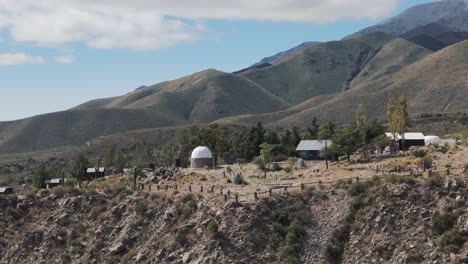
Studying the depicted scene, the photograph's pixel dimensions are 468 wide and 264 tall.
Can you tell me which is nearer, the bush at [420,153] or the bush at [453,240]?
the bush at [453,240]

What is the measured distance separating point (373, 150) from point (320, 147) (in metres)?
9.31

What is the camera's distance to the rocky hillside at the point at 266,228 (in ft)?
154

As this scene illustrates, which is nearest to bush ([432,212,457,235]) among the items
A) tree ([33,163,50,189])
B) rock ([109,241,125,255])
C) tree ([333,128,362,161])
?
tree ([333,128,362,161])

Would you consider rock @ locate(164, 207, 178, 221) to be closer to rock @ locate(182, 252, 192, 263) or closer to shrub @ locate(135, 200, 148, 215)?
shrub @ locate(135, 200, 148, 215)

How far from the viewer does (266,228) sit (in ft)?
168

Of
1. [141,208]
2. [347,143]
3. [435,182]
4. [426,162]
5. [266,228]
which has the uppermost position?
[347,143]

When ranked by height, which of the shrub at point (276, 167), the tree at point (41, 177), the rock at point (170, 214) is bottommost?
the rock at point (170, 214)

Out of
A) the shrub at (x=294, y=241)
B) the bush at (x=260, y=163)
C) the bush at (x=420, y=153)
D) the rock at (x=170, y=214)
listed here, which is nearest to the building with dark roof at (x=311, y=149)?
the bush at (x=260, y=163)

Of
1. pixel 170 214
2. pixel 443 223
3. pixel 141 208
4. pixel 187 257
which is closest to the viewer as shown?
pixel 443 223

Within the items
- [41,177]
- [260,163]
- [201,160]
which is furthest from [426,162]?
[41,177]

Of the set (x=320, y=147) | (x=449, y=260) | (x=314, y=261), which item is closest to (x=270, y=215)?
(x=314, y=261)

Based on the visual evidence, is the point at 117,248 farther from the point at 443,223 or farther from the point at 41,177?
the point at 41,177

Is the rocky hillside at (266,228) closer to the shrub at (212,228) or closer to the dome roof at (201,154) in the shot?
the shrub at (212,228)

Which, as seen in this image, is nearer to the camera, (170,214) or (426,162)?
(170,214)
